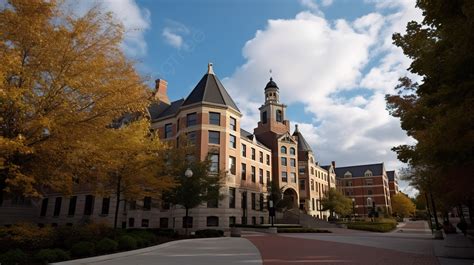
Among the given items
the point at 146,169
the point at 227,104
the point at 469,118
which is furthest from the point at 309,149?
the point at 469,118

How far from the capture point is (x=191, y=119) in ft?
124

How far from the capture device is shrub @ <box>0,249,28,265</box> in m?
9.30

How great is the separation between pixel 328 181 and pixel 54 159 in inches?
2768

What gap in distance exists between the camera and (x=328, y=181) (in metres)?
74.0

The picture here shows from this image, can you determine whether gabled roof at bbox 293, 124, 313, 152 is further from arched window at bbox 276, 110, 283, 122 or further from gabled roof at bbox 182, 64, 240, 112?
gabled roof at bbox 182, 64, 240, 112

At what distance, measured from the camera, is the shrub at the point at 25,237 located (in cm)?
1155

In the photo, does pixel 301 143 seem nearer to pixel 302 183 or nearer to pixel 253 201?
pixel 302 183

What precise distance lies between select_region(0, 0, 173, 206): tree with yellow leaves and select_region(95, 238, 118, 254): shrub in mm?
3863

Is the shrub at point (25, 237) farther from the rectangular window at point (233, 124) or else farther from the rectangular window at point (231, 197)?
the rectangular window at point (233, 124)

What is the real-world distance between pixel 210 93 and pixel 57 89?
30521 mm

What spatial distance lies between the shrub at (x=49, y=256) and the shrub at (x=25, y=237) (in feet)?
6.21

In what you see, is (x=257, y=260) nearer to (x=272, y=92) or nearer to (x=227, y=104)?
(x=227, y=104)

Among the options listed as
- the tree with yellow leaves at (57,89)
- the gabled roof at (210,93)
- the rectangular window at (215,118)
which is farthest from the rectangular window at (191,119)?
the tree with yellow leaves at (57,89)

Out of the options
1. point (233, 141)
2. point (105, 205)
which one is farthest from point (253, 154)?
point (105, 205)
